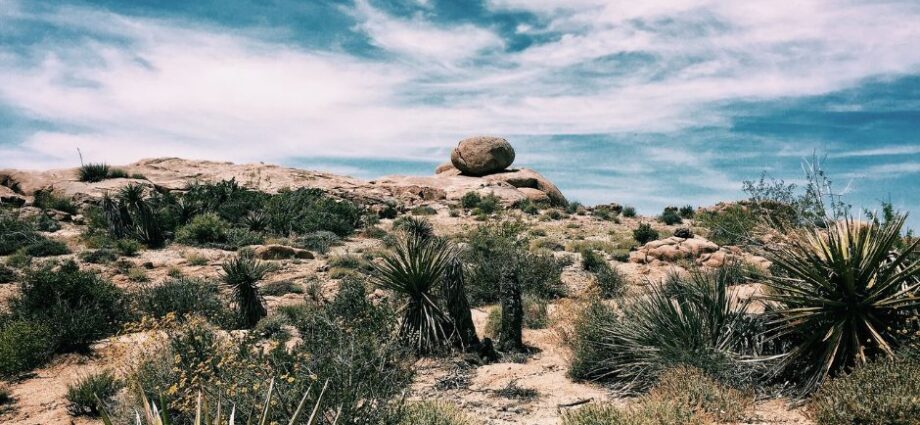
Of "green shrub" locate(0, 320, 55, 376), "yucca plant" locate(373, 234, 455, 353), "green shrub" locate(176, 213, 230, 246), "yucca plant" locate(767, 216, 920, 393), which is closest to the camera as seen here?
"yucca plant" locate(767, 216, 920, 393)

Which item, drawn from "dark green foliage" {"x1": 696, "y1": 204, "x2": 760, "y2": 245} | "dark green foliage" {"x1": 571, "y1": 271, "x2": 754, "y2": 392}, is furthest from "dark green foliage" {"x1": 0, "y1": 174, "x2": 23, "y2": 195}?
"dark green foliage" {"x1": 696, "y1": 204, "x2": 760, "y2": 245}

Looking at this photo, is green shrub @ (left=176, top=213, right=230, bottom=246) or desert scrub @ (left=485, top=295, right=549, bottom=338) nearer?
desert scrub @ (left=485, top=295, right=549, bottom=338)

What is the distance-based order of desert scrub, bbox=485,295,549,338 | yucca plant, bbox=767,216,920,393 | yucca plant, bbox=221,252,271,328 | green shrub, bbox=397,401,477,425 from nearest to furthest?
green shrub, bbox=397,401,477,425 < yucca plant, bbox=767,216,920,393 < desert scrub, bbox=485,295,549,338 < yucca plant, bbox=221,252,271,328

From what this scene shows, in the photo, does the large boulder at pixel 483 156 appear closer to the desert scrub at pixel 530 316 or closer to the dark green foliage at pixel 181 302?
the desert scrub at pixel 530 316

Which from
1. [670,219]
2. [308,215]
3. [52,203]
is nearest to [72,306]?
[308,215]

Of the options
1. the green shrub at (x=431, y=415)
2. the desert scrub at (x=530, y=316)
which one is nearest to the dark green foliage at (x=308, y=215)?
the desert scrub at (x=530, y=316)

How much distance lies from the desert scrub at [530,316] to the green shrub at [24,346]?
8075 mm

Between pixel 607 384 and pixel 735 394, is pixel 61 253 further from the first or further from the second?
pixel 735 394

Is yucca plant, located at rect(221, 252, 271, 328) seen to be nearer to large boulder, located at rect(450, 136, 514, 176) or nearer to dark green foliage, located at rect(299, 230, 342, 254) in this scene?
dark green foliage, located at rect(299, 230, 342, 254)

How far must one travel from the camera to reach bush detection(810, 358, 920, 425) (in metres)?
5.32

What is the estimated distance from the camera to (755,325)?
7.77 metres

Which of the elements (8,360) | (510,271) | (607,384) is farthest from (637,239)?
(8,360)

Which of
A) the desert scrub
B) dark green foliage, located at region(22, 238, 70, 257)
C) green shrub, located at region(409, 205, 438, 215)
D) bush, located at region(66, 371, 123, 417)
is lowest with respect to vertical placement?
bush, located at region(66, 371, 123, 417)

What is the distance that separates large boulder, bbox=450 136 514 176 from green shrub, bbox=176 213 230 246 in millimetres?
21981
